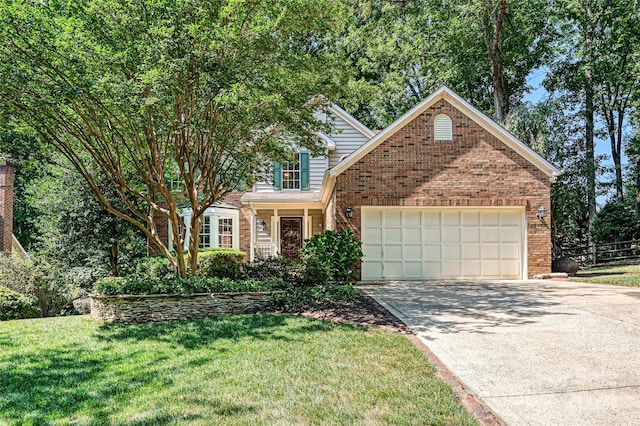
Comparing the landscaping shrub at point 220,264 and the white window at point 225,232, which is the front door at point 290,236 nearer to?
the white window at point 225,232

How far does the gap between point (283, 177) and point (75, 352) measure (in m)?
12.5

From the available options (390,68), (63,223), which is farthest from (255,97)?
(390,68)

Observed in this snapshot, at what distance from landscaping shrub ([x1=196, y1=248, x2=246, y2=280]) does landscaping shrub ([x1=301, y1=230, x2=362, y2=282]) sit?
6.13ft

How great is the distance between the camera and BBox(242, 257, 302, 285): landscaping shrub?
11127mm

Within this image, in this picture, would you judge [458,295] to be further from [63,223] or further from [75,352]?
[63,223]

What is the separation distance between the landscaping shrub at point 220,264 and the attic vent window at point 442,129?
6.91 meters

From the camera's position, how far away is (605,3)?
2091cm

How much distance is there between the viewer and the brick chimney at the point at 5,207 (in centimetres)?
1534

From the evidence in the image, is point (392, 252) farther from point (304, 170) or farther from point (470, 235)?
point (304, 170)

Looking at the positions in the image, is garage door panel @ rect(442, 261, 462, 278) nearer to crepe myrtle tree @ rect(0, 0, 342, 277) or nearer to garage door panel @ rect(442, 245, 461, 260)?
garage door panel @ rect(442, 245, 461, 260)

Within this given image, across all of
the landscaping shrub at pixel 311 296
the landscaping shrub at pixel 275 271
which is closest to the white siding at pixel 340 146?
the landscaping shrub at pixel 275 271

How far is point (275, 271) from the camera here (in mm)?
11711

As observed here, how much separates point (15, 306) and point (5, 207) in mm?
8447

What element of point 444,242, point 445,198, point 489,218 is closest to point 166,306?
point 444,242
